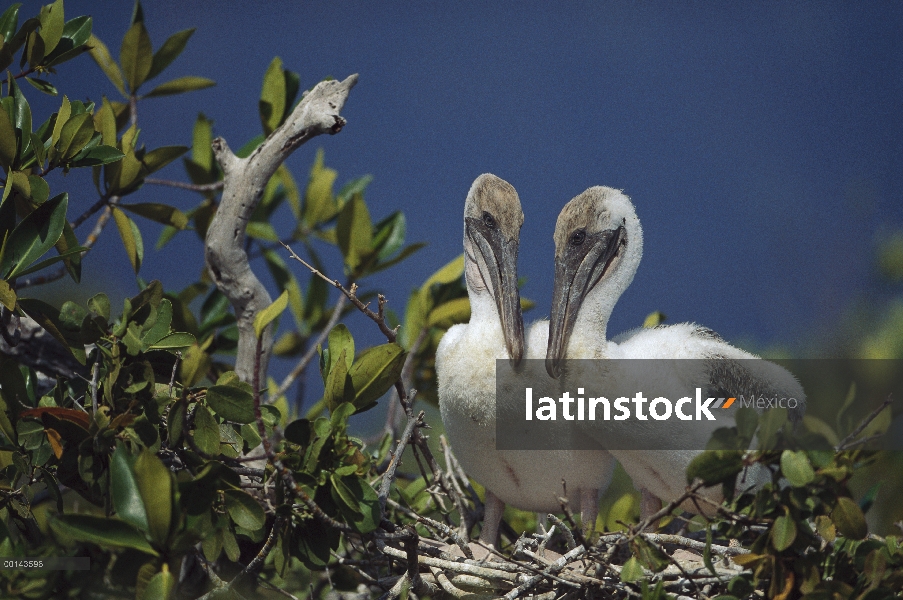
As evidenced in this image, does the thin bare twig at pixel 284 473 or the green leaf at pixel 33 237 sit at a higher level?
the green leaf at pixel 33 237

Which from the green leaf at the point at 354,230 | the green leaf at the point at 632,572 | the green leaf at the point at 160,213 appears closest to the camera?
the green leaf at the point at 632,572

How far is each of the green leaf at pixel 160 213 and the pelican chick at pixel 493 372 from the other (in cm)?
113

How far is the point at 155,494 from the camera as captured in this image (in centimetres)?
176

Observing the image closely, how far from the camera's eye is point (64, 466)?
2217mm

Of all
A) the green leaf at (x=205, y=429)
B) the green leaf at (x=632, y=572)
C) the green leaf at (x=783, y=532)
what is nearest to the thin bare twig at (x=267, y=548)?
the green leaf at (x=205, y=429)

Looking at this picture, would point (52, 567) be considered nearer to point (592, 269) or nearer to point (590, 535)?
point (590, 535)

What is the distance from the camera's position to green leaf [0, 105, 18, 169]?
2.37 m

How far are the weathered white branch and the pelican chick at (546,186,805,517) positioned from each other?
0.98 metres

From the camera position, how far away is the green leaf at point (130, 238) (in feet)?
9.92

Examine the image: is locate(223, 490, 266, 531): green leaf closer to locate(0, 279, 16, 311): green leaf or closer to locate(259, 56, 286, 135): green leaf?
locate(0, 279, 16, 311): green leaf

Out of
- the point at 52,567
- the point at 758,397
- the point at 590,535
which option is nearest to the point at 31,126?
the point at 52,567

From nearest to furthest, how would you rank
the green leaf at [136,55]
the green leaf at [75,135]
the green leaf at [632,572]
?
the green leaf at [632,572], the green leaf at [75,135], the green leaf at [136,55]

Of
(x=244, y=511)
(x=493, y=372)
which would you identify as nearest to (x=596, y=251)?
(x=493, y=372)

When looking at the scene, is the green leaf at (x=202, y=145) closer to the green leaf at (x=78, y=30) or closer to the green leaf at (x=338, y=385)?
the green leaf at (x=78, y=30)
